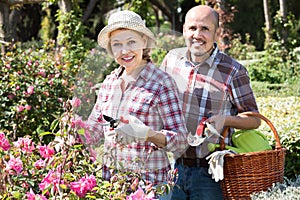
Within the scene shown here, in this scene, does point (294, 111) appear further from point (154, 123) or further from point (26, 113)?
point (154, 123)

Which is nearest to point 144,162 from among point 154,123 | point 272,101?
point 154,123

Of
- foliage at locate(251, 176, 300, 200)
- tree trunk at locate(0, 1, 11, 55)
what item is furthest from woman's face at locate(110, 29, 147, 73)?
tree trunk at locate(0, 1, 11, 55)

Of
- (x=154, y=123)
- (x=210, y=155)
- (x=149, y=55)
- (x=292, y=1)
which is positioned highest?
(x=292, y=1)

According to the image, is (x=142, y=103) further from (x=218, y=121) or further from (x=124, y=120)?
(x=218, y=121)

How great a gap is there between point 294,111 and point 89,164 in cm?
364

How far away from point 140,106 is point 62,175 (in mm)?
420

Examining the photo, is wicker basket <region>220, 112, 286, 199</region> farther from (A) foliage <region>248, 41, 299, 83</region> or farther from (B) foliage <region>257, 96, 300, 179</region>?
(A) foliage <region>248, 41, 299, 83</region>

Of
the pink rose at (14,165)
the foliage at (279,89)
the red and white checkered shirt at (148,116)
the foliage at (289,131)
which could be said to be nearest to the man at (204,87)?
the red and white checkered shirt at (148,116)

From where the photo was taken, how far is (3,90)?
5.41 metres

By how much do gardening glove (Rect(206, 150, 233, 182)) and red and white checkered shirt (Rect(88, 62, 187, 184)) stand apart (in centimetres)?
26

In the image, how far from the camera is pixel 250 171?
2.53 metres

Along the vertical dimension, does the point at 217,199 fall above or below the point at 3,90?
below

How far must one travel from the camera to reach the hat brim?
2213 millimetres

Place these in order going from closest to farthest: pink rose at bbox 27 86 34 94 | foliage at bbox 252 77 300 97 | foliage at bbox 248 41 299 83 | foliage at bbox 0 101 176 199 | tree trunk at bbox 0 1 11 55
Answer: foliage at bbox 0 101 176 199 < pink rose at bbox 27 86 34 94 < tree trunk at bbox 0 1 11 55 < foliage at bbox 252 77 300 97 < foliage at bbox 248 41 299 83
